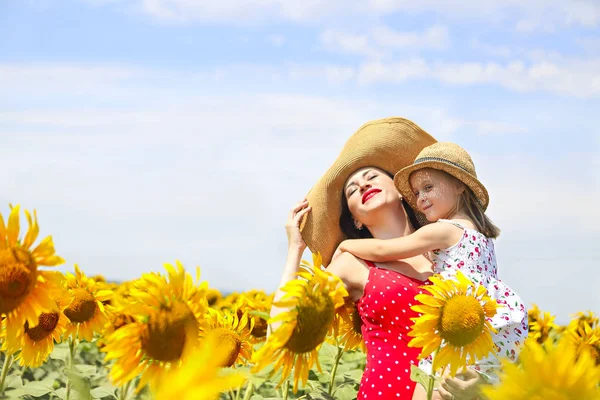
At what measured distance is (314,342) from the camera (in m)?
2.00

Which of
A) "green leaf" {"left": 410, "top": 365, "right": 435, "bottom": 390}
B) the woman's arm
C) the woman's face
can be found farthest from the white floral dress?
the woman's arm

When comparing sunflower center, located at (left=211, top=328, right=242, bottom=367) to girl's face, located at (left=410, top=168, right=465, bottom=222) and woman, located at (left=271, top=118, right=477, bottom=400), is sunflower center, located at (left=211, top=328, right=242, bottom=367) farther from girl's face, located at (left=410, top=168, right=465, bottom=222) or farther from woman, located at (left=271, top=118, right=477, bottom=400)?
girl's face, located at (left=410, top=168, right=465, bottom=222)

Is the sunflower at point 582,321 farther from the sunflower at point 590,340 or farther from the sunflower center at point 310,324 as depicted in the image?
the sunflower center at point 310,324

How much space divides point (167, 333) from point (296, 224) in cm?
203

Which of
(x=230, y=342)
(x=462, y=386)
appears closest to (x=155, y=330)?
(x=230, y=342)

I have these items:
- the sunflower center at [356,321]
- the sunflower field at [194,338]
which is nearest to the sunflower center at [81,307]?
the sunflower field at [194,338]

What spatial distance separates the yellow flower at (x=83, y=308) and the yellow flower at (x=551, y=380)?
2779 mm

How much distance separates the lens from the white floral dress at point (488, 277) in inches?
126

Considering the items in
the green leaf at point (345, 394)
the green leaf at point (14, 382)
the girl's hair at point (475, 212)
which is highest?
the girl's hair at point (475, 212)

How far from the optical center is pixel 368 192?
12.7ft

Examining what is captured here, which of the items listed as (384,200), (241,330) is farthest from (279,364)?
(384,200)

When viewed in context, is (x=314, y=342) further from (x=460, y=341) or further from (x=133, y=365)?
(x=460, y=341)

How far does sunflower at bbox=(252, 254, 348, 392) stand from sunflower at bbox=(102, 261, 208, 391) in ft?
0.68

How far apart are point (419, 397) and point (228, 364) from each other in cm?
95
